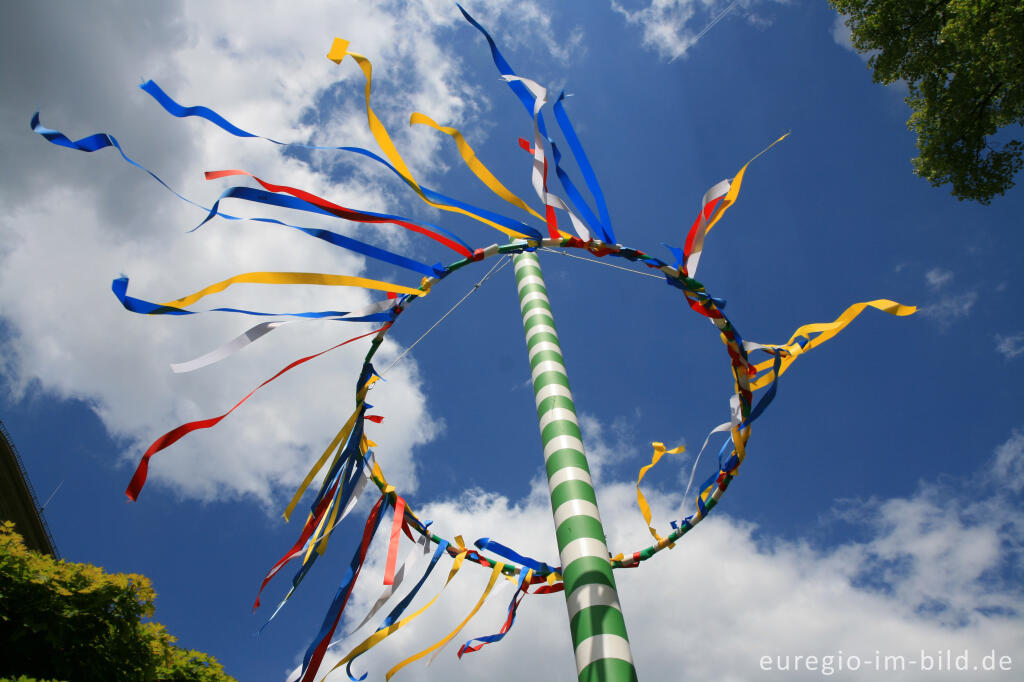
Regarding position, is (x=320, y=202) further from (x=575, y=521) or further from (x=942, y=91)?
(x=942, y=91)

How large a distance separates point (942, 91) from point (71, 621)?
37.5ft

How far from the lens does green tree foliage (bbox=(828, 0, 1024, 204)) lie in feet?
22.5

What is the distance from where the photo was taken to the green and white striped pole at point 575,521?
10.4ft

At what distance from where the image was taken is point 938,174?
25.5ft

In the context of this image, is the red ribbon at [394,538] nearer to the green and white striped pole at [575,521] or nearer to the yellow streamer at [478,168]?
the green and white striped pole at [575,521]

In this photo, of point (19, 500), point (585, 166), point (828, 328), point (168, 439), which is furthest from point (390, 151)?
point (19, 500)

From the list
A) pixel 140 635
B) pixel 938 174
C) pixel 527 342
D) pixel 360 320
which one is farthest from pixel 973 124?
pixel 140 635

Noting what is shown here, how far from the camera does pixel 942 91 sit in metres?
7.36

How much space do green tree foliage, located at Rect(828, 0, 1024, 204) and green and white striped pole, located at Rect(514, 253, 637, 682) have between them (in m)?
5.65

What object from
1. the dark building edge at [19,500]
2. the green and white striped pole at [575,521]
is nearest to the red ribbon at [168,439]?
the green and white striped pole at [575,521]

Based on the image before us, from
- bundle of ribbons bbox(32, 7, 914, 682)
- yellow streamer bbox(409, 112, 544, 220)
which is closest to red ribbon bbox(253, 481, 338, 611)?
bundle of ribbons bbox(32, 7, 914, 682)

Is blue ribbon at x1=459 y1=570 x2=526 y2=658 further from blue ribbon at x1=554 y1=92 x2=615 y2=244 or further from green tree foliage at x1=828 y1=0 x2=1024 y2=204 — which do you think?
green tree foliage at x1=828 y1=0 x2=1024 y2=204

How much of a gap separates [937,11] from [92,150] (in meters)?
8.98

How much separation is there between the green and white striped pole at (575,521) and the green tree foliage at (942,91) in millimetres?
5650
